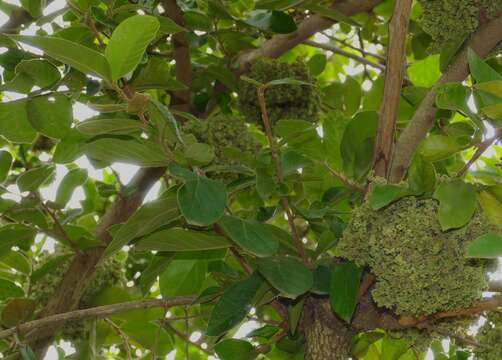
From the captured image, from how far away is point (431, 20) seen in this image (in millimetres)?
1463

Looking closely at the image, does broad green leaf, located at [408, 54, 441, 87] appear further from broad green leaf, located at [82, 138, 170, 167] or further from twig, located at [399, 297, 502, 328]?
broad green leaf, located at [82, 138, 170, 167]

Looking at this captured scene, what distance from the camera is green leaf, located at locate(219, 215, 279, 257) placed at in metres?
1.17

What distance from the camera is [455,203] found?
1080 millimetres

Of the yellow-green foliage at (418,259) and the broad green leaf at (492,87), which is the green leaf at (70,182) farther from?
the broad green leaf at (492,87)

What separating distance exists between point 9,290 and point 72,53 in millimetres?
834

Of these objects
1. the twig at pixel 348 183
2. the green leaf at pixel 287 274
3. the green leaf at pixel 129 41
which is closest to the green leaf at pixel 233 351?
the green leaf at pixel 287 274

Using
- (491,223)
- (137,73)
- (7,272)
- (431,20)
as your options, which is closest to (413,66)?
(431,20)

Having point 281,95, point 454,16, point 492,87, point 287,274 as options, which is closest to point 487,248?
point 492,87

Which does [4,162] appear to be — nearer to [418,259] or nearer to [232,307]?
[232,307]

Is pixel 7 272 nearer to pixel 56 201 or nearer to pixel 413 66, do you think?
pixel 56 201

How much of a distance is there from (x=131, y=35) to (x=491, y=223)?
0.56 meters

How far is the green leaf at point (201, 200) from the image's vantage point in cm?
108

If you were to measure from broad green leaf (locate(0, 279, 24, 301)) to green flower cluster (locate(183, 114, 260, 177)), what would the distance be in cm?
49

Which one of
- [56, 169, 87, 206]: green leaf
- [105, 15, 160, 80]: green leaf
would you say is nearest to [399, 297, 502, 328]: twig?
[105, 15, 160, 80]: green leaf
